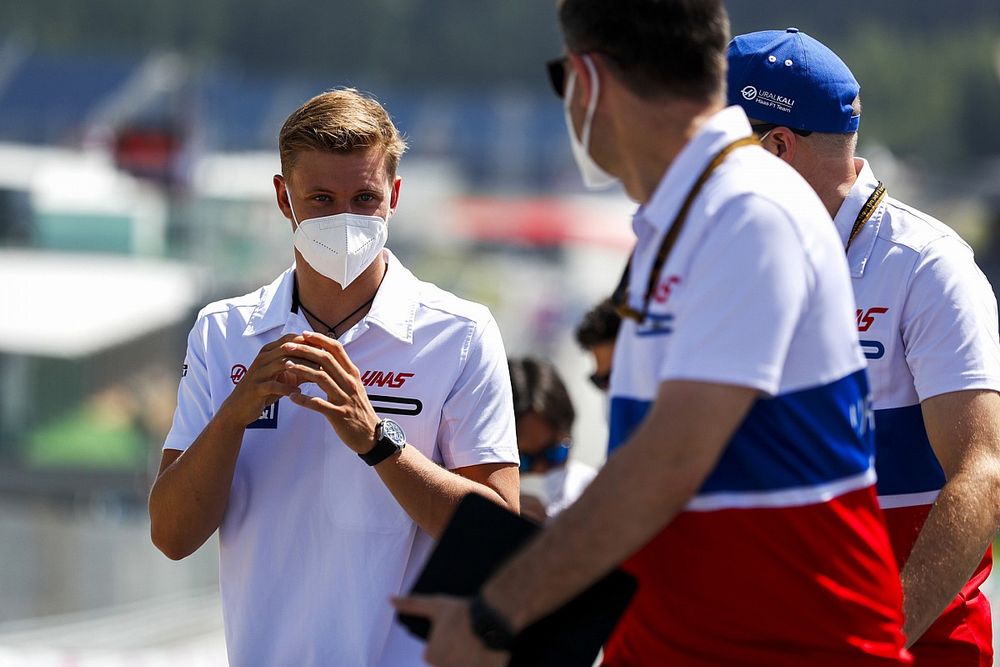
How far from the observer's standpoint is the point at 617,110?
201cm

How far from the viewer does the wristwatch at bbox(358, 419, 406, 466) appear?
2.62 m

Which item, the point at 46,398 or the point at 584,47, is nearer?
the point at 584,47

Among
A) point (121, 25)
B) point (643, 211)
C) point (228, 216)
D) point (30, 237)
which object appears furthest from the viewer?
point (121, 25)

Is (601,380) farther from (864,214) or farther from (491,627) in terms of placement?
(491,627)

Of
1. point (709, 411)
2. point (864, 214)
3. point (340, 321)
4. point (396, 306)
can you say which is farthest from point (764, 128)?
point (709, 411)

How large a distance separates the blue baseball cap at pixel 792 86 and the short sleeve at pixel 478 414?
2.38 ft

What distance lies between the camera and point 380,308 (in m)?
2.88

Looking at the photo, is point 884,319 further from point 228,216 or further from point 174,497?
point 228,216

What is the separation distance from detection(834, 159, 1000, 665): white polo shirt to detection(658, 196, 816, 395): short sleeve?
36.8 inches

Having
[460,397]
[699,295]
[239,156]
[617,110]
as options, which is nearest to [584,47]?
[617,110]

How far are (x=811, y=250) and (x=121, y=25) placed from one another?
8240 cm

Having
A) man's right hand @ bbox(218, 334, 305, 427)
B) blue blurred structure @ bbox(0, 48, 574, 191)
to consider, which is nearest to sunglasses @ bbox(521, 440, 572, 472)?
man's right hand @ bbox(218, 334, 305, 427)

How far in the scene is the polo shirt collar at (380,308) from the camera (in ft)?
9.37

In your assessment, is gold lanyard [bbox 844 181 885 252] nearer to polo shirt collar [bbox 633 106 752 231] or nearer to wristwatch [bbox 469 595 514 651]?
polo shirt collar [bbox 633 106 752 231]
